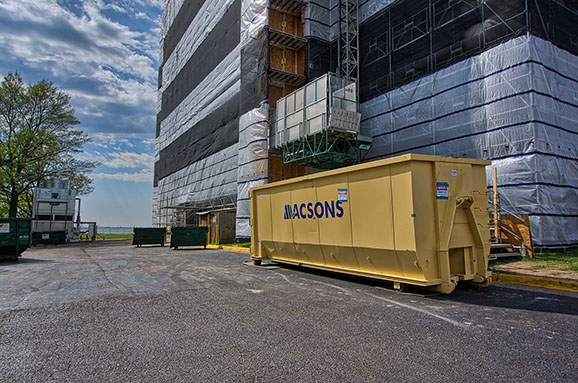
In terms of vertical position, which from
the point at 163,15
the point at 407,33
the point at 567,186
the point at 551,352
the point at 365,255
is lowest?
the point at 551,352

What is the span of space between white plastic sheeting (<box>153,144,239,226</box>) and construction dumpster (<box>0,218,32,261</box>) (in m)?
12.2

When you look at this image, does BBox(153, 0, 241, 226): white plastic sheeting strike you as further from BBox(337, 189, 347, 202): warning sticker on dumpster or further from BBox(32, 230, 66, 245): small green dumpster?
BBox(337, 189, 347, 202): warning sticker on dumpster

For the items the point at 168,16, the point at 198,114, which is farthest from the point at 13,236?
the point at 168,16

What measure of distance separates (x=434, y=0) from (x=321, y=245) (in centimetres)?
1349

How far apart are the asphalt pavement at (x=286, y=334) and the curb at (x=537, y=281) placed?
1.41 feet

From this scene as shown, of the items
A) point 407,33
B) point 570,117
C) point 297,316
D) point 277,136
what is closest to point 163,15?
point 277,136

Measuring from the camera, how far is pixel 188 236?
1892cm

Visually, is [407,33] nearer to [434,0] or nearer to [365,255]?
[434,0]

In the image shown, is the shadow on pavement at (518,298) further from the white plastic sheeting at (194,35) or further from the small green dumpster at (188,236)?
the white plastic sheeting at (194,35)

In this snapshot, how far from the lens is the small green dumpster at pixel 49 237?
79.2 feet

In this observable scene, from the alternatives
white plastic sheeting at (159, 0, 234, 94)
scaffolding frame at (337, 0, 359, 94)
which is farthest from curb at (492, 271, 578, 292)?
white plastic sheeting at (159, 0, 234, 94)

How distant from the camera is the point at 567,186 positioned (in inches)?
445

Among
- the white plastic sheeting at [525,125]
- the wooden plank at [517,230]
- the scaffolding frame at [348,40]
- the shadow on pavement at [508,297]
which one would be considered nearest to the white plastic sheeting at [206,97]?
the scaffolding frame at [348,40]

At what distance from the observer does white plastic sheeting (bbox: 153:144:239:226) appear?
24289mm
